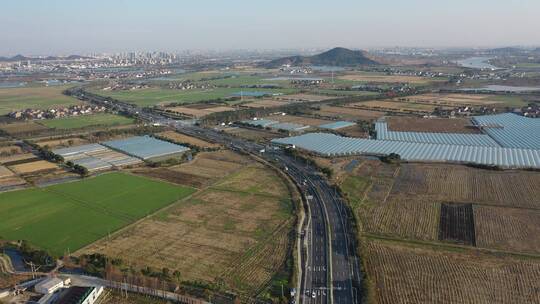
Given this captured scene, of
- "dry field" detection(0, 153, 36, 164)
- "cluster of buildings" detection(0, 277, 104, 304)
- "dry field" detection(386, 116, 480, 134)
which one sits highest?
"dry field" detection(386, 116, 480, 134)

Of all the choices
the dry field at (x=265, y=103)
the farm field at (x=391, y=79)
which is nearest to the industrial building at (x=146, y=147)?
the dry field at (x=265, y=103)

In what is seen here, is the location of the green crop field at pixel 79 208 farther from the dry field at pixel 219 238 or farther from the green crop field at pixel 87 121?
the green crop field at pixel 87 121

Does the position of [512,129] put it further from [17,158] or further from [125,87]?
[125,87]

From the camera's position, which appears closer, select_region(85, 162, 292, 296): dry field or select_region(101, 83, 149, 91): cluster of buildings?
select_region(85, 162, 292, 296): dry field

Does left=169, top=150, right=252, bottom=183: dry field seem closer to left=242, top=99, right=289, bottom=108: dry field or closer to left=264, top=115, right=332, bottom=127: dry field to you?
left=264, top=115, right=332, bottom=127: dry field

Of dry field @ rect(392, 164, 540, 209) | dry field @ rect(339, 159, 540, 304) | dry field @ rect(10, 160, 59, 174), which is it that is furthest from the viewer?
dry field @ rect(10, 160, 59, 174)

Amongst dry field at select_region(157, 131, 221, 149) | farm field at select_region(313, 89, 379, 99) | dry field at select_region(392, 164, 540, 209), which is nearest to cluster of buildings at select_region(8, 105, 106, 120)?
dry field at select_region(157, 131, 221, 149)
